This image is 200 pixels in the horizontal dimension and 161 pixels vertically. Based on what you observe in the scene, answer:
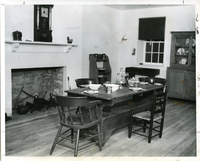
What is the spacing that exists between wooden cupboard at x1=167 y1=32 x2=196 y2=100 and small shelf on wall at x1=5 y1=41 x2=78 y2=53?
3155 millimetres

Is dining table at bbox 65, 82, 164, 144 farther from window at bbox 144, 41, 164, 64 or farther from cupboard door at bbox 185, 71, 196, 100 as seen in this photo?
window at bbox 144, 41, 164, 64

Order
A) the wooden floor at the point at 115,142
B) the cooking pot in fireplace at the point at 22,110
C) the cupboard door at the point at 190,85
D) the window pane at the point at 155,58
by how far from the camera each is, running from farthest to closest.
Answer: the window pane at the point at 155,58
the cupboard door at the point at 190,85
the cooking pot in fireplace at the point at 22,110
the wooden floor at the point at 115,142

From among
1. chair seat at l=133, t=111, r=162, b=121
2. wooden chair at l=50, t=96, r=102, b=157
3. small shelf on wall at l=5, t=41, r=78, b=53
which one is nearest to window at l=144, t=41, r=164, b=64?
small shelf on wall at l=5, t=41, r=78, b=53

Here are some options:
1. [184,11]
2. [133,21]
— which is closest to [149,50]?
[133,21]

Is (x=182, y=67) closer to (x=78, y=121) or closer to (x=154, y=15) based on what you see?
(x=154, y=15)

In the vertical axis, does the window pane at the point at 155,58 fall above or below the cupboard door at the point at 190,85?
above


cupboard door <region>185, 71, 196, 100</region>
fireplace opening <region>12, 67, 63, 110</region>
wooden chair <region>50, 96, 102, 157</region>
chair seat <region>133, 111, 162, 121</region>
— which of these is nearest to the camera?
wooden chair <region>50, 96, 102, 157</region>

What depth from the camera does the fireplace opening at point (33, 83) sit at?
19.0ft

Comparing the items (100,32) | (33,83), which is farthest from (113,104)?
(100,32)

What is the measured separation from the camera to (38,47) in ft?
18.4

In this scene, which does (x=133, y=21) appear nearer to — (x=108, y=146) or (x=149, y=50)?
(x=149, y=50)

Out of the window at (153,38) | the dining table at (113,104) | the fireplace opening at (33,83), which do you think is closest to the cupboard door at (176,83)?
the window at (153,38)

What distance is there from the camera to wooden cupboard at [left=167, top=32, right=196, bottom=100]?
7070mm

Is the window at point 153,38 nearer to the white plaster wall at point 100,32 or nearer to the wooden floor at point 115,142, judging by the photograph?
the white plaster wall at point 100,32
